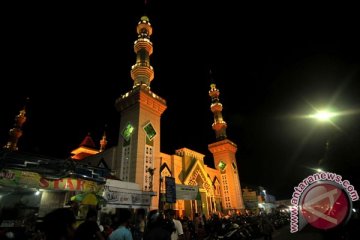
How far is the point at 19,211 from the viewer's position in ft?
43.2

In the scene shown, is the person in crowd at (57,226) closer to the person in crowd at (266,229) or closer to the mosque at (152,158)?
the person in crowd at (266,229)

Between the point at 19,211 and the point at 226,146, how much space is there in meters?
29.8

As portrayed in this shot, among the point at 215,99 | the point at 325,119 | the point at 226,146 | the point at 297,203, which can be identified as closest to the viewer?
the point at 297,203

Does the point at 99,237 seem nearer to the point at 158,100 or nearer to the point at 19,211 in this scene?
the point at 19,211

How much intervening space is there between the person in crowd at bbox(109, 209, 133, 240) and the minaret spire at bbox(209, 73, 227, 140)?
35477 mm

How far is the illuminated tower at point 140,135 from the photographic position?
2047 cm

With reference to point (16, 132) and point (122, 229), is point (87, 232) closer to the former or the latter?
point (122, 229)

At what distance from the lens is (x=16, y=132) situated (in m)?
38.9

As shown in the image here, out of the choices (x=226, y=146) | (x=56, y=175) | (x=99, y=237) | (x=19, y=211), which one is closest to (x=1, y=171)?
(x=56, y=175)

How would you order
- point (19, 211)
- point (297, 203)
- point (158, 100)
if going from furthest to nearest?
1. point (158, 100)
2. point (19, 211)
3. point (297, 203)

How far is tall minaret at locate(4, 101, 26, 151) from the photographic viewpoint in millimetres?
37875

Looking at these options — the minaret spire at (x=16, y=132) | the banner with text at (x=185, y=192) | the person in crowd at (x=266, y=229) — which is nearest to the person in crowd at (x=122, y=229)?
the person in crowd at (x=266, y=229)

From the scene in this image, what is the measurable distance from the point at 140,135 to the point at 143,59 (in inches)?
475

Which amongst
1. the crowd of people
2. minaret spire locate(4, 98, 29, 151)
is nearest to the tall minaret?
minaret spire locate(4, 98, 29, 151)
